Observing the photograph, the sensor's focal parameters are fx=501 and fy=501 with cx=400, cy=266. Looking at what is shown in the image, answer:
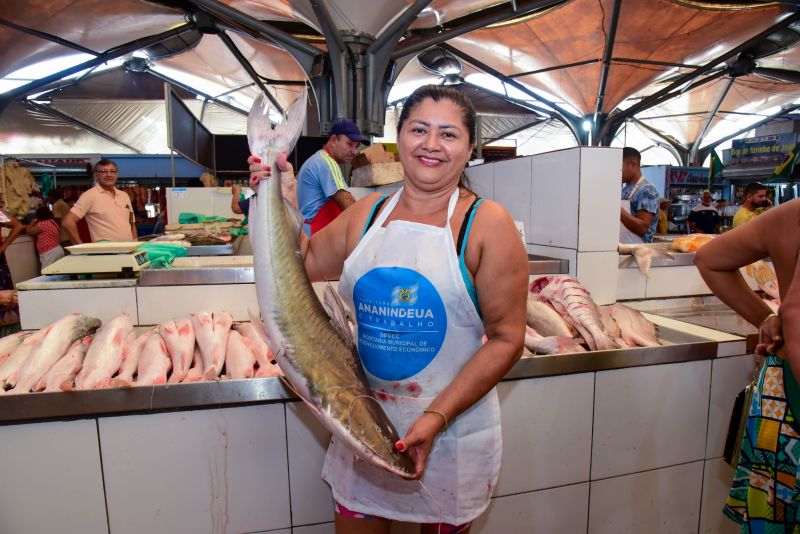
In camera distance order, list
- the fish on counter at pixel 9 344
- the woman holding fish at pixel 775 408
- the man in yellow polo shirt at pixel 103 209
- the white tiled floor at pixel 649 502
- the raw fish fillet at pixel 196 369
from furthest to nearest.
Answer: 1. the man in yellow polo shirt at pixel 103 209
2. the white tiled floor at pixel 649 502
3. the fish on counter at pixel 9 344
4. the raw fish fillet at pixel 196 369
5. the woman holding fish at pixel 775 408

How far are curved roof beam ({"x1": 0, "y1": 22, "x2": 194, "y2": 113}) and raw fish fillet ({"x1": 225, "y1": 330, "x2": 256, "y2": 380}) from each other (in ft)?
46.9

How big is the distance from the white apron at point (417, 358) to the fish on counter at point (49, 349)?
1.11 m

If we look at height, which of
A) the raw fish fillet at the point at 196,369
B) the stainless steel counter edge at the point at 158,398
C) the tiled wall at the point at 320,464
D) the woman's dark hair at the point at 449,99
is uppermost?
the woman's dark hair at the point at 449,99

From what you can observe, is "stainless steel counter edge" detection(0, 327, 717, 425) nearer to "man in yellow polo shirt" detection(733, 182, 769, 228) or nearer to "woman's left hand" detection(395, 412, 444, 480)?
"woman's left hand" detection(395, 412, 444, 480)

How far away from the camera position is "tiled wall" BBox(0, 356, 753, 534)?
1.65 metres

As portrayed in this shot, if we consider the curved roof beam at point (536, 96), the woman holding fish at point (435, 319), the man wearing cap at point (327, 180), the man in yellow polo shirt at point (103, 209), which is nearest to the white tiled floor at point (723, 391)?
the woman holding fish at point (435, 319)

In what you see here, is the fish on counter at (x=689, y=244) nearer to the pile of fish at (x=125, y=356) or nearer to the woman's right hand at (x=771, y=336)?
the woman's right hand at (x=771, y=336)

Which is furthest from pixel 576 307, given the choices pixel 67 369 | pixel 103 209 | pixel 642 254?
pixel 103 209

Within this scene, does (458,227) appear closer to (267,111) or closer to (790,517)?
(267,111)

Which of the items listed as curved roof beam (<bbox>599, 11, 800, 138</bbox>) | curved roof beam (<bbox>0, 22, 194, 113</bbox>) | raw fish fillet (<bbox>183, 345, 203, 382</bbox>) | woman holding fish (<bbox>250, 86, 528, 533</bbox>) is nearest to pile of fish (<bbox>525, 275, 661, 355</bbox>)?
woman holding fish (<bbox>250, 86, 528, 533</bbox>)

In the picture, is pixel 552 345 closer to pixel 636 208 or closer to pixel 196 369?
pixel 196 369

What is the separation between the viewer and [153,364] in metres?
1.78

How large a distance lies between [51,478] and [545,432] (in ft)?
5.84

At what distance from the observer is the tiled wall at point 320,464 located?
165 centimetres
